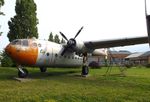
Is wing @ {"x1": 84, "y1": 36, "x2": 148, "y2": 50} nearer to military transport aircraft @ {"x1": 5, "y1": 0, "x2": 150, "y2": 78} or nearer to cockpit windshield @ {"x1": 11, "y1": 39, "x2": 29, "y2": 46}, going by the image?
military transport aircraft @ {"x1": 5, "y1": 0, "x2": 150, "y2": 78}

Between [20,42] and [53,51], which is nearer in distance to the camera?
Result: [20,42]

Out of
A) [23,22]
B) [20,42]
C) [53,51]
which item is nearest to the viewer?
[20,42]

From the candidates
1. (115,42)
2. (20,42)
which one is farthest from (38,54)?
(115,42)

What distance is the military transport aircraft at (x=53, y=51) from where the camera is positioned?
67.1 feet

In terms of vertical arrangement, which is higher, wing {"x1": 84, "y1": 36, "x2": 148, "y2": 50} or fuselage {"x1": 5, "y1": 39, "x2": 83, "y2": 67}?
wing {"x1": 84, "y1": 36, "x2": 148, "y2": 50}

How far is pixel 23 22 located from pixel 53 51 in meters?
24.7

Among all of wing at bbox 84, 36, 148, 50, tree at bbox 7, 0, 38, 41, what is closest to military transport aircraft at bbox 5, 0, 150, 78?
wing at bbox 84, 36, 148, 50

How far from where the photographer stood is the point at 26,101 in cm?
1097

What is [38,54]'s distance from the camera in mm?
21906

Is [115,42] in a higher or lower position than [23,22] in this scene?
lower

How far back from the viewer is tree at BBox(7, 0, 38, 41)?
46.9m

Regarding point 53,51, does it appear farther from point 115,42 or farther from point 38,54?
point 115,42

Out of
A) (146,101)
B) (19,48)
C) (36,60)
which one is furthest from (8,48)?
(146,101)

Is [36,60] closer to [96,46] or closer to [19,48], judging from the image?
[19,48]
